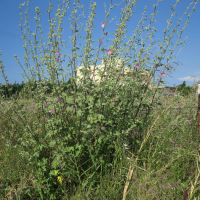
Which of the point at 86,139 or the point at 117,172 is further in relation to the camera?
the point at 86,139

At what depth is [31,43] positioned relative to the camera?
3.18 metres

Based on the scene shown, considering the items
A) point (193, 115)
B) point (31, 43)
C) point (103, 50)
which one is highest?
point (31, 43)

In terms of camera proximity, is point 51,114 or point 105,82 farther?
point 51,114

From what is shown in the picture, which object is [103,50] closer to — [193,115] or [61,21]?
[61,21]

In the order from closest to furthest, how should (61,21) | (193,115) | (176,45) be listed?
(61,21), (176,45), (193,115)

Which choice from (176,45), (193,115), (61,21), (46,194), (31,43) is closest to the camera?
(46,194)

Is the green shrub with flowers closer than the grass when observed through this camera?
No

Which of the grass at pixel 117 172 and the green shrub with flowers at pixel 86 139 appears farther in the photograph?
the green shrub with flowers at pixel 86 139

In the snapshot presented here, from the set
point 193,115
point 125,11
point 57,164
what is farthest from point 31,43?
point 193,115

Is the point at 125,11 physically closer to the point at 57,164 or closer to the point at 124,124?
the point at 124,124

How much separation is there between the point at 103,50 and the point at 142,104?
1.31 meters

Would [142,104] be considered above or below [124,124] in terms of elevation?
above

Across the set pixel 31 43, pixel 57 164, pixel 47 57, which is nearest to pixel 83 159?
pixel 57 164

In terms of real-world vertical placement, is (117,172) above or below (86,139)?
below
